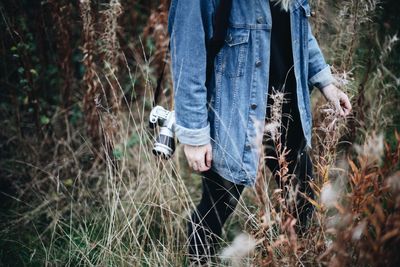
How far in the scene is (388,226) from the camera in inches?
41.8

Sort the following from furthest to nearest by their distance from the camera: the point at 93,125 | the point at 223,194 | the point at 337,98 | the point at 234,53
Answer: the point at 93,125, the point at 337,98, the point at 223,194, the point at 234,53

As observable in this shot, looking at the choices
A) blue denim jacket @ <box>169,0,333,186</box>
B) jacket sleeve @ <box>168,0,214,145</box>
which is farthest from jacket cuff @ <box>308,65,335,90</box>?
jacket sleeve @ <box>168,0,214,145</box>

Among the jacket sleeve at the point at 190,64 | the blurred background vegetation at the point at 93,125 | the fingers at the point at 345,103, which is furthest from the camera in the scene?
the blurred background vegetation at the point at 93,125

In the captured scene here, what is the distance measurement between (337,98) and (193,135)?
2.36 ft

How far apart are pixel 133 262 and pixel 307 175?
0.94 m

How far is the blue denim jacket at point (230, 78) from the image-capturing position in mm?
1292

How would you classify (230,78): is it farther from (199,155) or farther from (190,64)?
(199,155)

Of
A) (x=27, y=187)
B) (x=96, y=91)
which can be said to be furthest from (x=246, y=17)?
(x=27, y=187)

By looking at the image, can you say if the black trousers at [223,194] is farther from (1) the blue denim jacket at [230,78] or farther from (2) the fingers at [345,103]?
(2) the fingers at [345,103]

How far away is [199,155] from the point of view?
1.39 metres

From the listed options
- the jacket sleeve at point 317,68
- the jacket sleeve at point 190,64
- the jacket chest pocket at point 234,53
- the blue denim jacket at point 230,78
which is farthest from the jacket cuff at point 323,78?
the jacket sleeve at point 190,64

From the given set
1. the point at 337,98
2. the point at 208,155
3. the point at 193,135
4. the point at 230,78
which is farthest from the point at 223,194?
the point at 337,98

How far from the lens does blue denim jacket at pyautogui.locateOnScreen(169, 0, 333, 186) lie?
1.29 m

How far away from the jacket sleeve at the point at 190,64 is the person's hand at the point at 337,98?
631mm
